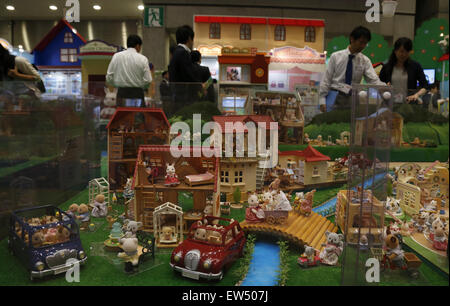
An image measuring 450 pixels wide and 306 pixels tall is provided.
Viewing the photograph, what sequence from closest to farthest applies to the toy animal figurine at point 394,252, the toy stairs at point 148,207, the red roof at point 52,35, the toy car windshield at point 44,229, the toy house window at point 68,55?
1. the toy animal figurine at point 394,252
2. the toy car windshield at point 44,229
3. the toy stairs at point 148,207
4. the red roof at point 52,35
5. the toy house window at point 68,55

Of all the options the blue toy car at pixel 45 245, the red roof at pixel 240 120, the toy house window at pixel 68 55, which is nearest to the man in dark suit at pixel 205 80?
the red roof at pixel 240 120

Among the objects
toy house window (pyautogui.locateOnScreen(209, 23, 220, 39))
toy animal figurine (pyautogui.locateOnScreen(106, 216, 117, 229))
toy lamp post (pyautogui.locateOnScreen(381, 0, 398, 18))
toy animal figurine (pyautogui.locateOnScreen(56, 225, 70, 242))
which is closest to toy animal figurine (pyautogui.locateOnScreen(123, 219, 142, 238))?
toy animal figurine (pyautogui.locateOnScreen(106, 216, 117, 229))

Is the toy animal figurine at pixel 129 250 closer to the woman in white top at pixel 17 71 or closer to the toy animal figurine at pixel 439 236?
the woman in white top at pixel 17 71

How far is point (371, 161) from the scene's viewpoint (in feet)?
8.40

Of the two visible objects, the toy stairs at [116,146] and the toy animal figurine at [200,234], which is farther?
the toy stairs at [116,146]

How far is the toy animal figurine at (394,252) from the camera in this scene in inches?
108

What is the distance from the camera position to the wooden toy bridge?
340 centimetres

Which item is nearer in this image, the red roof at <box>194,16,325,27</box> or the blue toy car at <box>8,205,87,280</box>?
the blue toy car at <box>8,205,87,280</box>

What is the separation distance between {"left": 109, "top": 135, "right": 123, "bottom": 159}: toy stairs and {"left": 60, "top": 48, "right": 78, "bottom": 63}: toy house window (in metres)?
7.49

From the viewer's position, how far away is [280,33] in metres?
9.99

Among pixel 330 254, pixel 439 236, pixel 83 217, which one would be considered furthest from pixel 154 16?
pixel 439 236

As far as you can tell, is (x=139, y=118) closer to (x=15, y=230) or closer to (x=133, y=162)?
(x=133, y=162)

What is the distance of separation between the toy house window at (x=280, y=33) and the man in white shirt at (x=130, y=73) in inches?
233

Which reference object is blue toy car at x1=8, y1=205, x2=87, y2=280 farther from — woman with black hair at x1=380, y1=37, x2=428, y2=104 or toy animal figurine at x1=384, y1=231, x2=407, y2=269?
woman with black hair at x1=380, y1=37, x2=428, y2=104
